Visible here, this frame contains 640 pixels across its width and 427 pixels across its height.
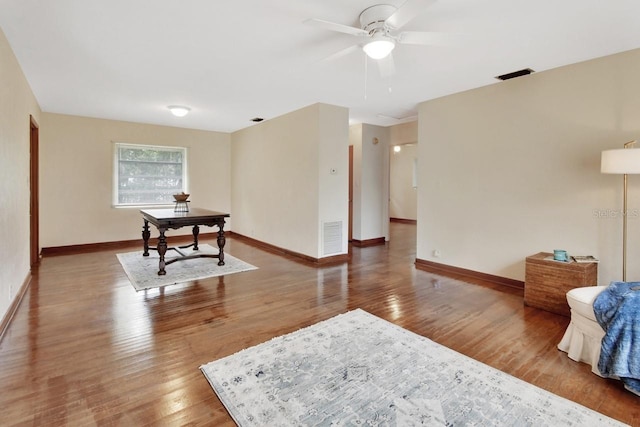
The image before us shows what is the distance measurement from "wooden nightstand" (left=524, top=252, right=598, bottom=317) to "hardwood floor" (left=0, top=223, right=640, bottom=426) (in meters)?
0.11

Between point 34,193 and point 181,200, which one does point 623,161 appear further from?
point 34,193

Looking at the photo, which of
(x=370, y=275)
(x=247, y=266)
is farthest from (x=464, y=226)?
(x=247, y=266)

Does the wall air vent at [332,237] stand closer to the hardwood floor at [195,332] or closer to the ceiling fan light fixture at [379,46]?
the hardwood floor at [195,332]

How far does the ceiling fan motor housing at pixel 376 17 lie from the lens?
7.34ft

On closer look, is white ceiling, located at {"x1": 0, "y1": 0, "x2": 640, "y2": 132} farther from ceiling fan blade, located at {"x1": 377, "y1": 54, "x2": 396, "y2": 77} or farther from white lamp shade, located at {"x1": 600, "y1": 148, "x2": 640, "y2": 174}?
white lamp shade, located at {"x1": 600, "y1": 148, "x2": 640, "y2": 174}

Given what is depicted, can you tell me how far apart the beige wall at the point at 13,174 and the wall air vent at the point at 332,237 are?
11.8 feet

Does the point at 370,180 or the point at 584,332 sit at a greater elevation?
the point at 370,180

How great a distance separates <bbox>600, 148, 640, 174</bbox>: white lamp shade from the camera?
257 centimetres

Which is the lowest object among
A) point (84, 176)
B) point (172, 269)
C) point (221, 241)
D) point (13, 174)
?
point (172, 269)

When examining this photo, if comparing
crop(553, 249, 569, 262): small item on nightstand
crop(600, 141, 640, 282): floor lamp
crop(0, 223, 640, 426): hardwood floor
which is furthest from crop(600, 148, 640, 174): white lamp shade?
crop(0, 223, 640, 426): hardwood floor

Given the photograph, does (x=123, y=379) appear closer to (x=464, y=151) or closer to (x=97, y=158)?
(x=464, y=151)

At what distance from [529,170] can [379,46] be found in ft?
8.00

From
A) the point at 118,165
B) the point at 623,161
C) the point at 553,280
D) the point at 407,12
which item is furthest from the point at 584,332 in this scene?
the point at 118,165

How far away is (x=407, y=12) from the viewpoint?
6.74ft
